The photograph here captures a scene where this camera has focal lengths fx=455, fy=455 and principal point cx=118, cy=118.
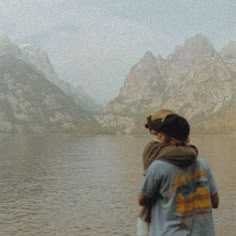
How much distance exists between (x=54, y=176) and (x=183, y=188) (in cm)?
6722

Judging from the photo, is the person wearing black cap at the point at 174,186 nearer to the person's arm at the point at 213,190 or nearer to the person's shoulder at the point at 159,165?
the person's shoulder at the point at 159,165

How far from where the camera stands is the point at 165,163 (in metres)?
5.86

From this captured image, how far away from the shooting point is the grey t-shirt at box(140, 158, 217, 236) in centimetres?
586

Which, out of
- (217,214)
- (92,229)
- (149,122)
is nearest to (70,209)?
(92,229)

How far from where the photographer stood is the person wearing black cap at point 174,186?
231 inches

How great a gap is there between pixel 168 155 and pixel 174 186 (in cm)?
41

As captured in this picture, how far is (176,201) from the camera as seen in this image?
591cm

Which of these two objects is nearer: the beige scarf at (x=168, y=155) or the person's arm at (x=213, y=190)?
the beige scarf at (x=168, y=155)

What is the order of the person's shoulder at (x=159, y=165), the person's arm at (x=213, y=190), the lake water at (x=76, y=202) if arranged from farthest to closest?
the lake water at (x=76, y=202) < the person's arm at (x=213, y=190) < the person's shoulder at (x=159, y=165)

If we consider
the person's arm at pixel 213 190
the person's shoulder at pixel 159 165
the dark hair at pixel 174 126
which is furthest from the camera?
the person's arm at pixel 213 190

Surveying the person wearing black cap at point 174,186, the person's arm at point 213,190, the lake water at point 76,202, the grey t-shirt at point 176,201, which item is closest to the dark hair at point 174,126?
the person wearing black cap at point 174,186

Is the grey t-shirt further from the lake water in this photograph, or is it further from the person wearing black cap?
the lake water

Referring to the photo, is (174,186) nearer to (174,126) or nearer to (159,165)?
(159,165)

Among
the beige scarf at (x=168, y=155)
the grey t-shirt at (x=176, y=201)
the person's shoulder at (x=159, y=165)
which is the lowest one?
the grey t-shirt at (x=176, y=201)
